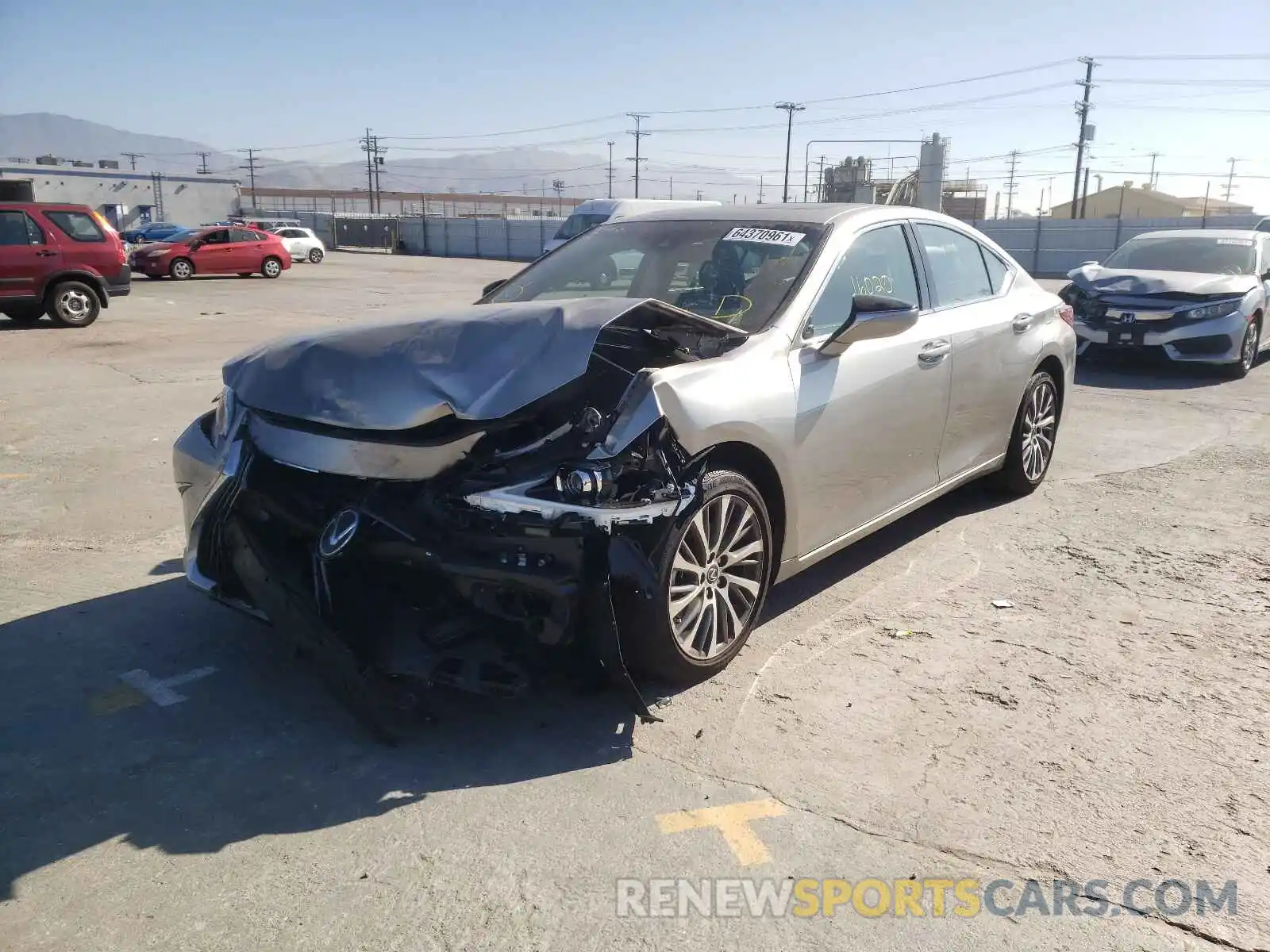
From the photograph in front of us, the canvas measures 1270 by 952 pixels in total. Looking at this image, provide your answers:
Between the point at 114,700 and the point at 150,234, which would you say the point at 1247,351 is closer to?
the point at 114,700

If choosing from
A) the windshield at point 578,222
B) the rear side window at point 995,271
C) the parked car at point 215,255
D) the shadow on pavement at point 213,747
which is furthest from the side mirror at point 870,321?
the parked car at point 215,255

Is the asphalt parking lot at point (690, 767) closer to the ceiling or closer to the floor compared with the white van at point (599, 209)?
closer to the floor

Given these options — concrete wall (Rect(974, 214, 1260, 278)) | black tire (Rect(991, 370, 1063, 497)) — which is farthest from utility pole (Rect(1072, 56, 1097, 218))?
black tire (Rect(991, 370, 1063, 497))

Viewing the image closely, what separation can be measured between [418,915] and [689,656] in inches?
54.1

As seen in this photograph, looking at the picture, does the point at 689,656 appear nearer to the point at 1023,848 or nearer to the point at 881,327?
the point at 1023,848

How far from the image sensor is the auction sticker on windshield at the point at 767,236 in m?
4.45

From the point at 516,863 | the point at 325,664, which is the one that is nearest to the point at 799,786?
the point at 516,863

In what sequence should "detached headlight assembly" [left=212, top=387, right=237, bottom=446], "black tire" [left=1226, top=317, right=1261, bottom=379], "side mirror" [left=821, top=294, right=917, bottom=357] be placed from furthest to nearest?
"black tire" [left=1226, top=317, right=1261, bottom=379] < "side mirror" [left=821, top=294, right=917, bottom=357] < "detached headlight assembly" [left=212, top=387, right=237, bottom=446]

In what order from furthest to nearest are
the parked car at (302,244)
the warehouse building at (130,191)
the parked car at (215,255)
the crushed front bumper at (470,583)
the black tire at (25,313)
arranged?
the warehouse building at (130,191), the parked car at (302,244), the parked car at (215,255), the black tire at (25,313), the crushed front bumper at (470,583)

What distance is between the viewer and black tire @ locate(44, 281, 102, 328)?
1492 centimetres

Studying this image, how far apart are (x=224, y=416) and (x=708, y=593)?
193 cm

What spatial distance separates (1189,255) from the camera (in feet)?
38.1

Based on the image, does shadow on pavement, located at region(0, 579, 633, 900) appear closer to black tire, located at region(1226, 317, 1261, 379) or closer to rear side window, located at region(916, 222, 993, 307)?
rear side window, located at region(916, 222, 993, 307)

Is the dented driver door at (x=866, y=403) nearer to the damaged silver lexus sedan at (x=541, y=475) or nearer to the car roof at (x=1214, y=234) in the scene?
the damaged silver lexus sedan at (x=541, y=475)
